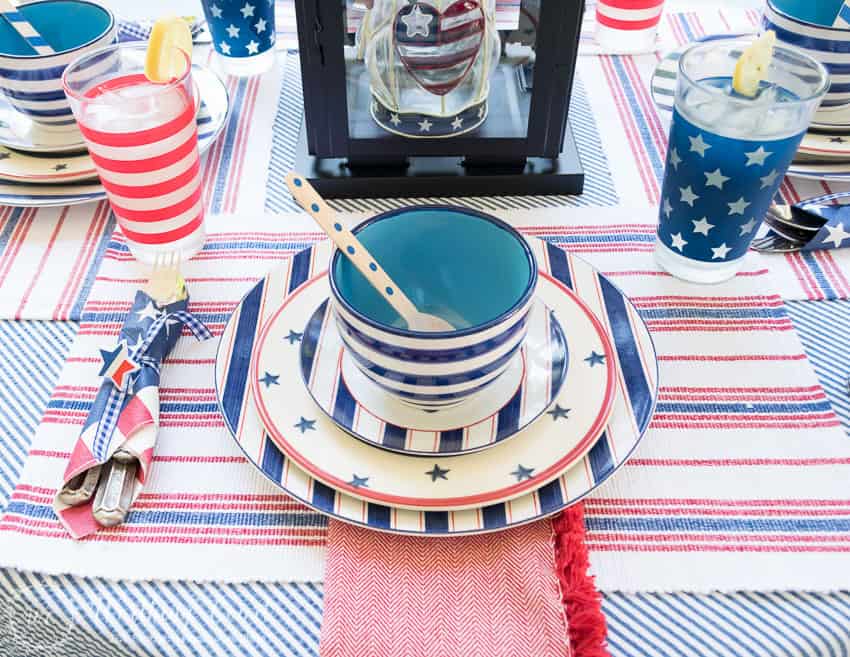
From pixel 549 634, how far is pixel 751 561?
116 millimetres

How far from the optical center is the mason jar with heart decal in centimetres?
60

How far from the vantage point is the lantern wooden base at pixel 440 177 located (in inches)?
26.7

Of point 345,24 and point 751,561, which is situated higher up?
point 345,24

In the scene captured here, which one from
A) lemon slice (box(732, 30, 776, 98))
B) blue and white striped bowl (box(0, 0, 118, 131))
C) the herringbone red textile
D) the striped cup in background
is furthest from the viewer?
the striped cup in background

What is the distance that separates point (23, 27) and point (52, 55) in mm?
58

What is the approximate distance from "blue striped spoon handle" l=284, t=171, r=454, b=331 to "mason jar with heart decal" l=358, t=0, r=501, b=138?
8.0 inches

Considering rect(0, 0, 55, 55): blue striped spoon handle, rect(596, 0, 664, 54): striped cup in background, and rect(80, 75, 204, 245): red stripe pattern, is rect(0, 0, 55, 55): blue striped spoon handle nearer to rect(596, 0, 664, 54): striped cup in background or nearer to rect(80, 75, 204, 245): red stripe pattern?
rect(80, 75, 204, 245): red stripe pattern

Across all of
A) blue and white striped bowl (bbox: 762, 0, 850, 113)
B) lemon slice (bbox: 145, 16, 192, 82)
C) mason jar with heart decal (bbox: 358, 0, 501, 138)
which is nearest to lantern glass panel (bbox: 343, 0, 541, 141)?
mason jar with heart decal (bbox: 358, 0, 501, 138)

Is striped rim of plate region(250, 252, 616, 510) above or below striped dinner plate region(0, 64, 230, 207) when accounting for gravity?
above

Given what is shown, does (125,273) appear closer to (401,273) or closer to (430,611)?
(401,273)

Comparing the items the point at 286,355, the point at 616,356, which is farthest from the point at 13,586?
the point at 616,356

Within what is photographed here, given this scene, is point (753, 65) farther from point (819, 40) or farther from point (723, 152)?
point (819, 40)

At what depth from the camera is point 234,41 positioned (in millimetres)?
820

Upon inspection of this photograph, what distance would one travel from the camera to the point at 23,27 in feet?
2.19
